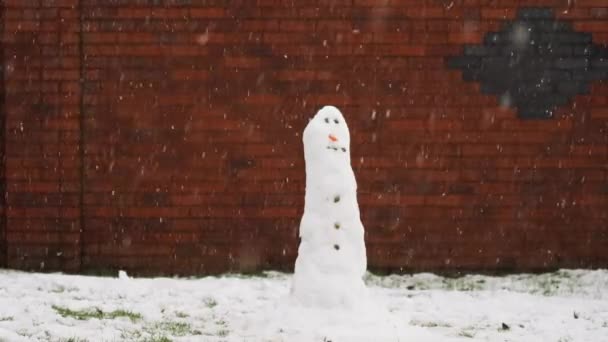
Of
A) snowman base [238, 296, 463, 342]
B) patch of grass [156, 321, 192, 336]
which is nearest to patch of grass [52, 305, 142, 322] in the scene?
patch of grass [156, 321, 192, 336]

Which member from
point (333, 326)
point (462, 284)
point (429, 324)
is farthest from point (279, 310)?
point (462, 284)

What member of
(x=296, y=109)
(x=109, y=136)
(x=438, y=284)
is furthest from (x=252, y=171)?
(x=438, y=284)

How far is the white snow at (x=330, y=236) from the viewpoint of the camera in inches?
248

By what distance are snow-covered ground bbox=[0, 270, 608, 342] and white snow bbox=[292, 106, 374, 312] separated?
0.43ft

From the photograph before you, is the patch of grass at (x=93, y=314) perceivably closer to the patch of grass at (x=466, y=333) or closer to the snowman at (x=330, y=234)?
the snowman at (x=330, y=234)

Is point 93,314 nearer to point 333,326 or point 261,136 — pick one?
point 333,326

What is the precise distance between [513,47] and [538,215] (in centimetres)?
145

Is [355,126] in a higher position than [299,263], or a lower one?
higher

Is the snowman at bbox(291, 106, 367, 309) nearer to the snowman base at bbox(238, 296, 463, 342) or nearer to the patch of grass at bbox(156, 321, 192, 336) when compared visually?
the snowman base at bbox(238, 296, 463, 342)

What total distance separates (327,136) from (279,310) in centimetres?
114

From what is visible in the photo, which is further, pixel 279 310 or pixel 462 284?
pixel 462 284

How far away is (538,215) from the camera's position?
8.69 metres

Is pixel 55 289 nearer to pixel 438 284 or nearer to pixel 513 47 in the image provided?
pixel 438 284

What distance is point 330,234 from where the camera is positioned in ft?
20.7
